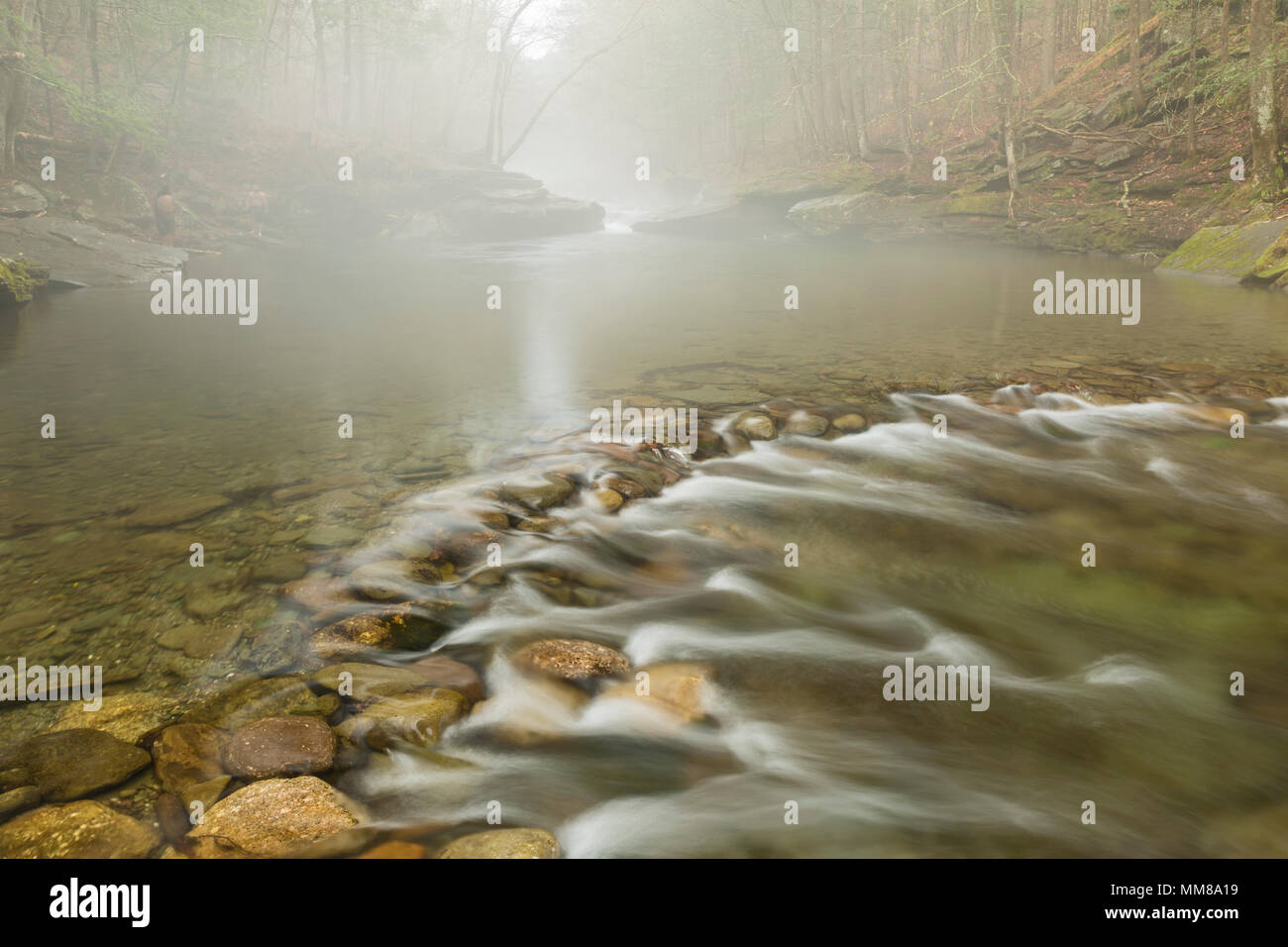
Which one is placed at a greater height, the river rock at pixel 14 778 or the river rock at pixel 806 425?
the river rock at pixel 806 425

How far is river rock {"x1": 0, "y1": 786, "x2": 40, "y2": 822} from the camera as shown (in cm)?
264

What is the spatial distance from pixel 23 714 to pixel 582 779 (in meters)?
2.41

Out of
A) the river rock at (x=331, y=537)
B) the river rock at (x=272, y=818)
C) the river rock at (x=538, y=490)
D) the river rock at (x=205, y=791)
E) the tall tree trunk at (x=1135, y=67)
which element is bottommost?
the river rock at (x=272, y=818)

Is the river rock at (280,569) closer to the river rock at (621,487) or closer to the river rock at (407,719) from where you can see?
the river rock at (407,719)

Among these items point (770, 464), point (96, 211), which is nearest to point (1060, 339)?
point (770, 464)

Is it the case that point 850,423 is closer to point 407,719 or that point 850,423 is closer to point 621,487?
point 621,487

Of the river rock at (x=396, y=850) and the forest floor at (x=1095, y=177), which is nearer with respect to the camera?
the river rock at (x=396, y=850)

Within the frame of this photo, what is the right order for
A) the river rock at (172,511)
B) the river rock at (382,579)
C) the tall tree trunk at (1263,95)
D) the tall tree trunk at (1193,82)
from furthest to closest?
the tall tree trunk at (1193,82), the tall tree trunk at (1263,95), the river rock at (172,511), the river rock at (382,579)

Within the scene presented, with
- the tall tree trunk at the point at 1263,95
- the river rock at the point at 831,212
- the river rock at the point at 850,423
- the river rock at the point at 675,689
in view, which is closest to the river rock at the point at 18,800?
the river rock at the point at 675,689

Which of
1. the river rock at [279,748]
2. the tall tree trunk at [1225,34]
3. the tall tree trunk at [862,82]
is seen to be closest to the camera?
the river rock at [279,748]

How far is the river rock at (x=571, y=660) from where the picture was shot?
12.0ft

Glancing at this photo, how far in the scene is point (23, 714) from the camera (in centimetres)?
322

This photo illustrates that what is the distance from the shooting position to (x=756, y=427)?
24.0ft

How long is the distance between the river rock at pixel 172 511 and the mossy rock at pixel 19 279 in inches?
461
